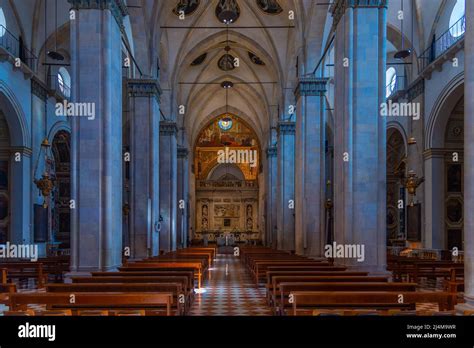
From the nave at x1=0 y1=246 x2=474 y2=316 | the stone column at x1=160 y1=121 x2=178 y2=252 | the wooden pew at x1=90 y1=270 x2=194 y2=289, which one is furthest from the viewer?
the stone column at x1=160 y1=121 x2=178 y2=252

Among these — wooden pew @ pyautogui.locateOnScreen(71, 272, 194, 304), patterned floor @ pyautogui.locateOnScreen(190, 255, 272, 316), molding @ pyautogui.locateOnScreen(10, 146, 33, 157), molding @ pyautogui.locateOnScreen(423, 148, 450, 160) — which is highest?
molding @ pyautogui.locateOnScreen(10, 146, 33, 157)

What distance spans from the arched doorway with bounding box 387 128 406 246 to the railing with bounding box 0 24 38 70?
2005 centimetres

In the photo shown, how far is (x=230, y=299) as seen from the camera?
43.8ft

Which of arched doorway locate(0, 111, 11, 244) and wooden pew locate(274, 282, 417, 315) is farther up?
arched doorway locate(0, 111, 11, 244)

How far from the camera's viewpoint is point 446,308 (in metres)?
8.32

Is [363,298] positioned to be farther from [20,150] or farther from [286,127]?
[286,127]

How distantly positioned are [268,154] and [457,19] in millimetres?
20583

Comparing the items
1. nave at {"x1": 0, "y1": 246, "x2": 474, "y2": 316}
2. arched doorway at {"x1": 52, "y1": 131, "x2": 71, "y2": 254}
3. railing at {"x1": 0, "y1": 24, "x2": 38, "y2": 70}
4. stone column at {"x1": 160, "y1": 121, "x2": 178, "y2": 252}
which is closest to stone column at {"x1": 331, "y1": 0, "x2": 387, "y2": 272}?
nave at {"x1": 0, "y1": 246, "x2": 474, "y2": 316}

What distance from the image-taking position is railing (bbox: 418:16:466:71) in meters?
22.0

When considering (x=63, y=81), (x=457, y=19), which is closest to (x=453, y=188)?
(x=457, y=19)

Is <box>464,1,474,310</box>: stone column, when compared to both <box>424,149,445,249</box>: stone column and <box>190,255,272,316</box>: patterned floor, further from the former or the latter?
<box>424,149,445,249</box>: stone column

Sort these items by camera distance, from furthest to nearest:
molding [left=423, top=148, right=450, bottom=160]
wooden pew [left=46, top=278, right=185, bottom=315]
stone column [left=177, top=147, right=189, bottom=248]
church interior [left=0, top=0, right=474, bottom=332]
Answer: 1. stone column [left=177, top=147, right=189, bottom=248]
2. molding [left=423, top=148, right=450, bottom=160]
3. church interior [left=0, top=0, right=474, bottom=332]
4. wooden pew [left=46, top=278, right=185, bottom=315]

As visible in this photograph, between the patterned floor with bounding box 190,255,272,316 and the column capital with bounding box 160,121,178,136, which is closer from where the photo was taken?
the patterned floor with bounding box 190,255,272,316

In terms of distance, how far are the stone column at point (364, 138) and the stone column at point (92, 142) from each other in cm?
645
